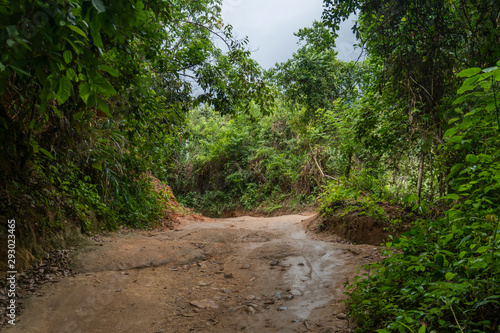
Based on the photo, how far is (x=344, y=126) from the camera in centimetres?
725

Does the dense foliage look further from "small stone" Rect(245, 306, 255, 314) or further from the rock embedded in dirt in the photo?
"small stone" Rect(245, 306, 255, 314)

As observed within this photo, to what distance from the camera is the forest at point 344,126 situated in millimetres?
1573

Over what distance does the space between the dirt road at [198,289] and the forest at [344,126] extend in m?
0.52

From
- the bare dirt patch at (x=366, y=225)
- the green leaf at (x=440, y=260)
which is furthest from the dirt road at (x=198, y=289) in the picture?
the bare dirt patch at (x=366, y=225)

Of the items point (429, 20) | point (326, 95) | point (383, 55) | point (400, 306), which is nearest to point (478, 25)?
point (429, 20)

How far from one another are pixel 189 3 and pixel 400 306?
1061cm

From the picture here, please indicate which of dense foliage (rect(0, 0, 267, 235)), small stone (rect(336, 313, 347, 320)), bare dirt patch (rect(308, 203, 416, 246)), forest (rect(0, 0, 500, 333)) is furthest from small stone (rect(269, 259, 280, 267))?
dense foliage (rect(0, 0, 267, 235))

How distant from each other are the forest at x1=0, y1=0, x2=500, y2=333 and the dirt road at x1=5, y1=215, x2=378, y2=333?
516mm

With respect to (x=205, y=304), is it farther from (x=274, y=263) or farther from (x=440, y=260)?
(x=440, y=260)

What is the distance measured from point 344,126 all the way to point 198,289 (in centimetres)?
539

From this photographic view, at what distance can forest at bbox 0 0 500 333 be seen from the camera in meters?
1.57

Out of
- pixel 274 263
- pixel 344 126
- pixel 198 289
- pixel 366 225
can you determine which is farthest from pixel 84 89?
pixel 344 126

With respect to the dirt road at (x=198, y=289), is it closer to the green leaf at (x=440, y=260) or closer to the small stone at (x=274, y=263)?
the small stone at (x=274, y=263)

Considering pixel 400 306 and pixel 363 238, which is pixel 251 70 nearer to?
pixel 363 238
